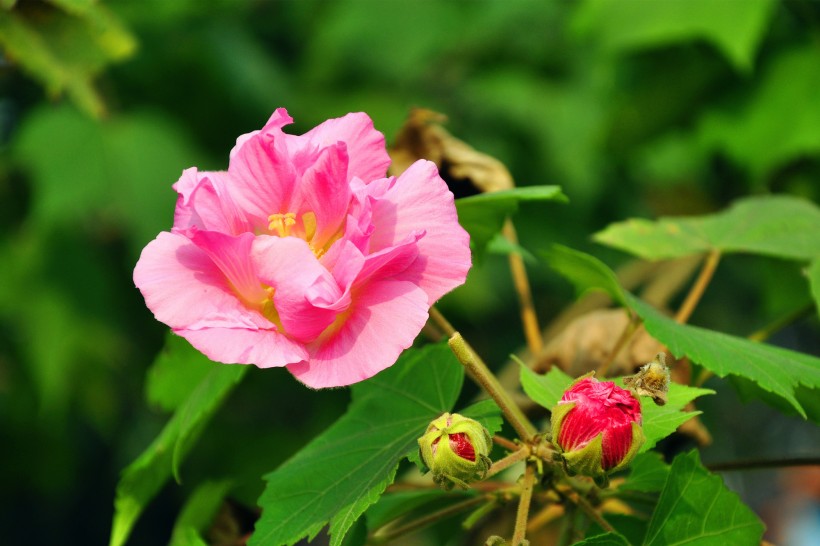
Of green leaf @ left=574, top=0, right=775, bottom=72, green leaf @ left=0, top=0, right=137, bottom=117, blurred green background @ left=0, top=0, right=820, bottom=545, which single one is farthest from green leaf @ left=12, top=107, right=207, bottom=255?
green leaf @ left=574, top=0, right=775, bottom=72

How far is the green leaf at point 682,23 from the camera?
1388 mm

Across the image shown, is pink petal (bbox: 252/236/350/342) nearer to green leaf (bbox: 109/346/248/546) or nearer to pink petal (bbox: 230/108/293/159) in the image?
pink petal (bbox: 230/108/293/159)

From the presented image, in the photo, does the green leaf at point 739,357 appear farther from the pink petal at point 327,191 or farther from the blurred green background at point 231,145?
the blurred green background at point 231,145

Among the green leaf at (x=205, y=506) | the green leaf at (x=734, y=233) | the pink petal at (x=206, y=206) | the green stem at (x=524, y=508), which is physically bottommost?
the green leaf at (x=205, y=506)

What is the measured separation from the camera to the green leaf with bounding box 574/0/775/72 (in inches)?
54.6

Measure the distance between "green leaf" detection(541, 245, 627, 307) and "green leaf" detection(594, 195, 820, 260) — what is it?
0.13 metres

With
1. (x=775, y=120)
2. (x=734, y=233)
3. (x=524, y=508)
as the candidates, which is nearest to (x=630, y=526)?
(x=524, y=508)

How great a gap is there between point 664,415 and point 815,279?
0.30 meters

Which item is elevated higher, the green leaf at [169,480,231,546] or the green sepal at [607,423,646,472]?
the green sepal at [607,423,646,472]

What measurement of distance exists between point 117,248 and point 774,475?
359 centimetres

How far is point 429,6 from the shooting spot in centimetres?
245

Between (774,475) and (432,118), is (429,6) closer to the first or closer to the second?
(432,118)

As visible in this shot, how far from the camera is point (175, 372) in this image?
96cm

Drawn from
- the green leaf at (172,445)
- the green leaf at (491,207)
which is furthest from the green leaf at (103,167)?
the green leaf at (491,207)
